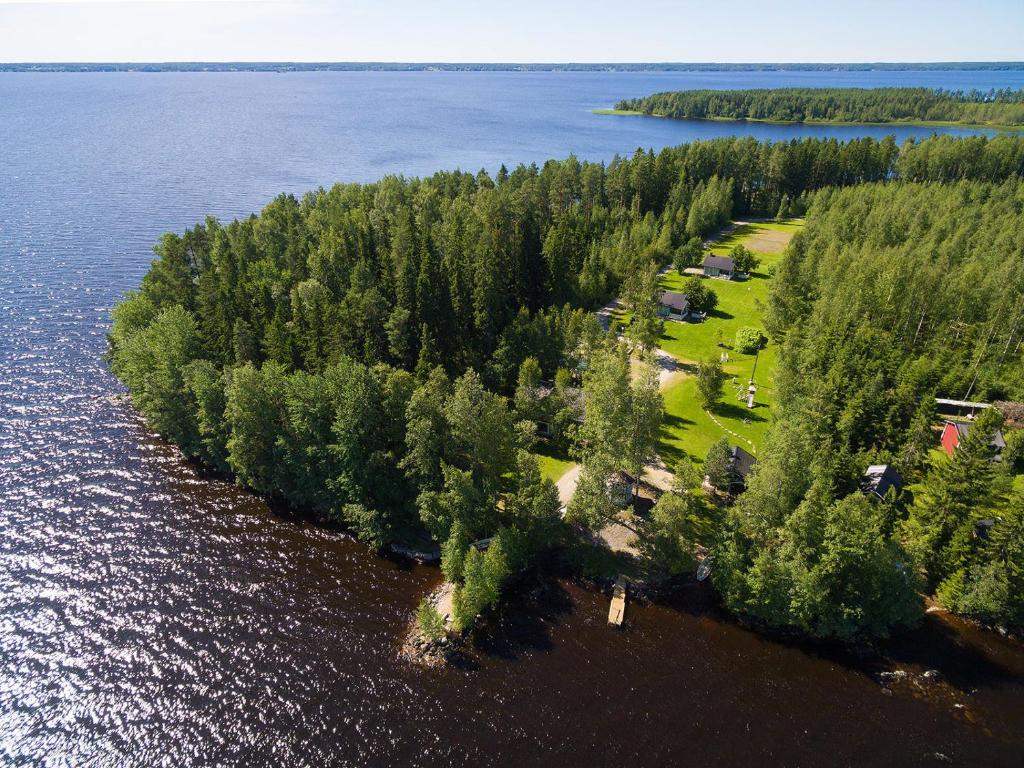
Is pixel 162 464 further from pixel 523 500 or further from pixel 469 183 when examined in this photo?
pixel 469 183

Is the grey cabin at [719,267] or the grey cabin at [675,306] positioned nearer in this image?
the grey cabin at [675,306]

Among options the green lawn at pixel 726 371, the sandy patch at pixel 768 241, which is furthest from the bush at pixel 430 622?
the sandy patch at pixel 768 241

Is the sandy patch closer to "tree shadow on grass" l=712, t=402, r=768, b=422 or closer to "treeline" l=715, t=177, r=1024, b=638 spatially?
"treeline" l=715, t=177, r=1024, b=638

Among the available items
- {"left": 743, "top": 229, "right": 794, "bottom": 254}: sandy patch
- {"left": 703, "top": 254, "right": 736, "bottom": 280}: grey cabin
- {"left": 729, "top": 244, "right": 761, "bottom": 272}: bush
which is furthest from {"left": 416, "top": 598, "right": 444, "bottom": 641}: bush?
{"left": 743, "top": 229, "right": 794, "bottom": 254}: sandy patch

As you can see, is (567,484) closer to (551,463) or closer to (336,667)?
(551,463)

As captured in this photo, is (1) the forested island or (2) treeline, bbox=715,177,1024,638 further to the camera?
(1) the forested island

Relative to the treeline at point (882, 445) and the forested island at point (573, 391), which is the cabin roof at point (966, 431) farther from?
the treeline at point (882, 445)
